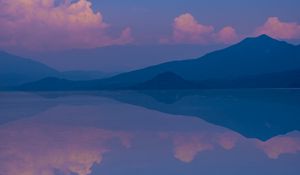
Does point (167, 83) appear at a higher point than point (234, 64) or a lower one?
lower

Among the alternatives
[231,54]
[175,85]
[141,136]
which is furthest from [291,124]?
[231,54]

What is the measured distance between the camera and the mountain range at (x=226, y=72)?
99000 millimetres

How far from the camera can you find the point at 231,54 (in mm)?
171500

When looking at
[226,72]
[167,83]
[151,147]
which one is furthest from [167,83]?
[151,147]

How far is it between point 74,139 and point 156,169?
4847 mm

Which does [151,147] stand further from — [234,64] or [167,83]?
[234,64]

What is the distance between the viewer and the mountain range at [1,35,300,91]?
99.0 m

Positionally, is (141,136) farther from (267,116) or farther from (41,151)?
(267,116)

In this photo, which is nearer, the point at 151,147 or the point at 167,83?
the point at 151,147

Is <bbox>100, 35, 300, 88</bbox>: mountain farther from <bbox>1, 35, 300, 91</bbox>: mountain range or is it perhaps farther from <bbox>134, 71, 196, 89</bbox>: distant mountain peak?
<bbox>134, 71, 196, 89</bbox>: distant mountain peak

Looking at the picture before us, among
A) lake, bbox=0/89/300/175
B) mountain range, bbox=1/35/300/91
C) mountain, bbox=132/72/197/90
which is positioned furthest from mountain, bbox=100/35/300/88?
lake, bbox=0/89/300/175

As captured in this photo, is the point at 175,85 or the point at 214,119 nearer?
the point at 214,119

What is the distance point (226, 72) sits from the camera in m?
146

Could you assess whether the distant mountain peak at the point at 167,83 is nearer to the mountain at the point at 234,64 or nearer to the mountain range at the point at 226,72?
the mountain range at the point at 226,72
